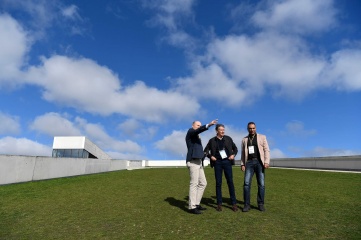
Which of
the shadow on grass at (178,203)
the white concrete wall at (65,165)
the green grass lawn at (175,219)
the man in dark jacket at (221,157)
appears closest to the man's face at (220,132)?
the man in dark jacket at (221,157)

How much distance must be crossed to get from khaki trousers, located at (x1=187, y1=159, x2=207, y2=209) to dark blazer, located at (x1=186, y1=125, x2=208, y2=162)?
0.16 metres

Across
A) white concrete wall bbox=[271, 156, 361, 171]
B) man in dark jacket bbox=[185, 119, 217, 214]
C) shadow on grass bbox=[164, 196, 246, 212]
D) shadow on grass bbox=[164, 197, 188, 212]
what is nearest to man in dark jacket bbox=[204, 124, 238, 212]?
man in dark jacket bbox=[185, 119, 217, 214]

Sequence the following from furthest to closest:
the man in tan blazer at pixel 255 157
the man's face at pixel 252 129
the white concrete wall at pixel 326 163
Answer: the white concrete wall at pixel 326 163
the man's face at pixel 252 129
the man in tan blazer at pixel 255 157

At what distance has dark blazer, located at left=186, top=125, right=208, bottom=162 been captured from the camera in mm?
6477

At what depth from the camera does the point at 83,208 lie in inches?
290

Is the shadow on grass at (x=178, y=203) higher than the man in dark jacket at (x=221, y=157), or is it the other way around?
the man in dark jacket at (x=221, y=157)

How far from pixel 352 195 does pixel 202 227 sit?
18.9 ft

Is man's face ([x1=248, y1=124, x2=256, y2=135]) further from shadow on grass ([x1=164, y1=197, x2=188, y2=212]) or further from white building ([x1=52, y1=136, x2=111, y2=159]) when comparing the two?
white building ([x1=52, y1=136, x2=111, y2=159])

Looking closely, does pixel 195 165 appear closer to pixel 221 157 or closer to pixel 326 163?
pixel 221 157

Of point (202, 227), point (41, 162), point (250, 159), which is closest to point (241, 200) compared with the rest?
point (250, 159)

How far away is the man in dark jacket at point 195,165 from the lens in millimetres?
6382

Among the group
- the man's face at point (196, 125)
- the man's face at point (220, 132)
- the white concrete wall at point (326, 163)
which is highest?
the white concrete wall at point (326, 163)

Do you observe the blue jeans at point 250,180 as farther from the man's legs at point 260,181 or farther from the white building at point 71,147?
the white building at point 71,147

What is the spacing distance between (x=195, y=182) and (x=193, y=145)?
823mm
